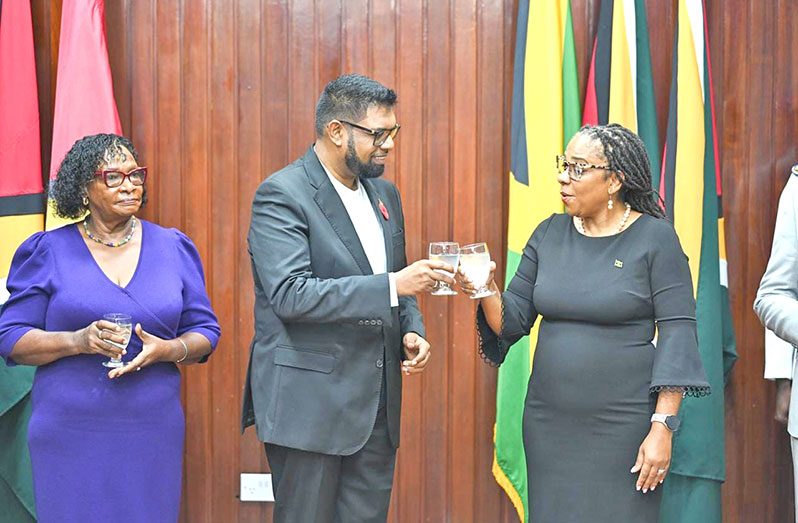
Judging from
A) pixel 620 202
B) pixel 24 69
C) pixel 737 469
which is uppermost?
pixel 24 69

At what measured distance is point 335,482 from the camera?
2.67 m

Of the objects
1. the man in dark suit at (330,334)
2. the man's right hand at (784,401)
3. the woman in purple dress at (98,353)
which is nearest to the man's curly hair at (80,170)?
the woman in purple dress at (98,353)

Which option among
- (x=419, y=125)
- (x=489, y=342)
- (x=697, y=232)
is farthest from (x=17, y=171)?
(x=697, y=232)

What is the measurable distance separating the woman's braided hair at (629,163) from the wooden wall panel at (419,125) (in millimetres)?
1057

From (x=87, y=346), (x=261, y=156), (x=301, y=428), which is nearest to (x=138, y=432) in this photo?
(x=87, y=346)

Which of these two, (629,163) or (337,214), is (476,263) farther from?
(629,163)

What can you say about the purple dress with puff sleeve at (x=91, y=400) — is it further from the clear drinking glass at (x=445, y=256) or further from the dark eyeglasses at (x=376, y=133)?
the clear drinking glass at (x=445, y=256)

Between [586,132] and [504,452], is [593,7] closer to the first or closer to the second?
[586,132]

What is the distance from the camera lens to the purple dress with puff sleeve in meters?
2.77

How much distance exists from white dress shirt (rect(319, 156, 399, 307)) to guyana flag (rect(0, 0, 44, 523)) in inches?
55.3

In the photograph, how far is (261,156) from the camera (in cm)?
380

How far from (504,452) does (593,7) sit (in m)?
1.63

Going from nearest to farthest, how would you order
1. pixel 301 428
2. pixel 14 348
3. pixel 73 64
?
pixel 301 428, pixel 14 348, pixel 73 64

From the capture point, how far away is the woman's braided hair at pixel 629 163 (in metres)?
2.68
